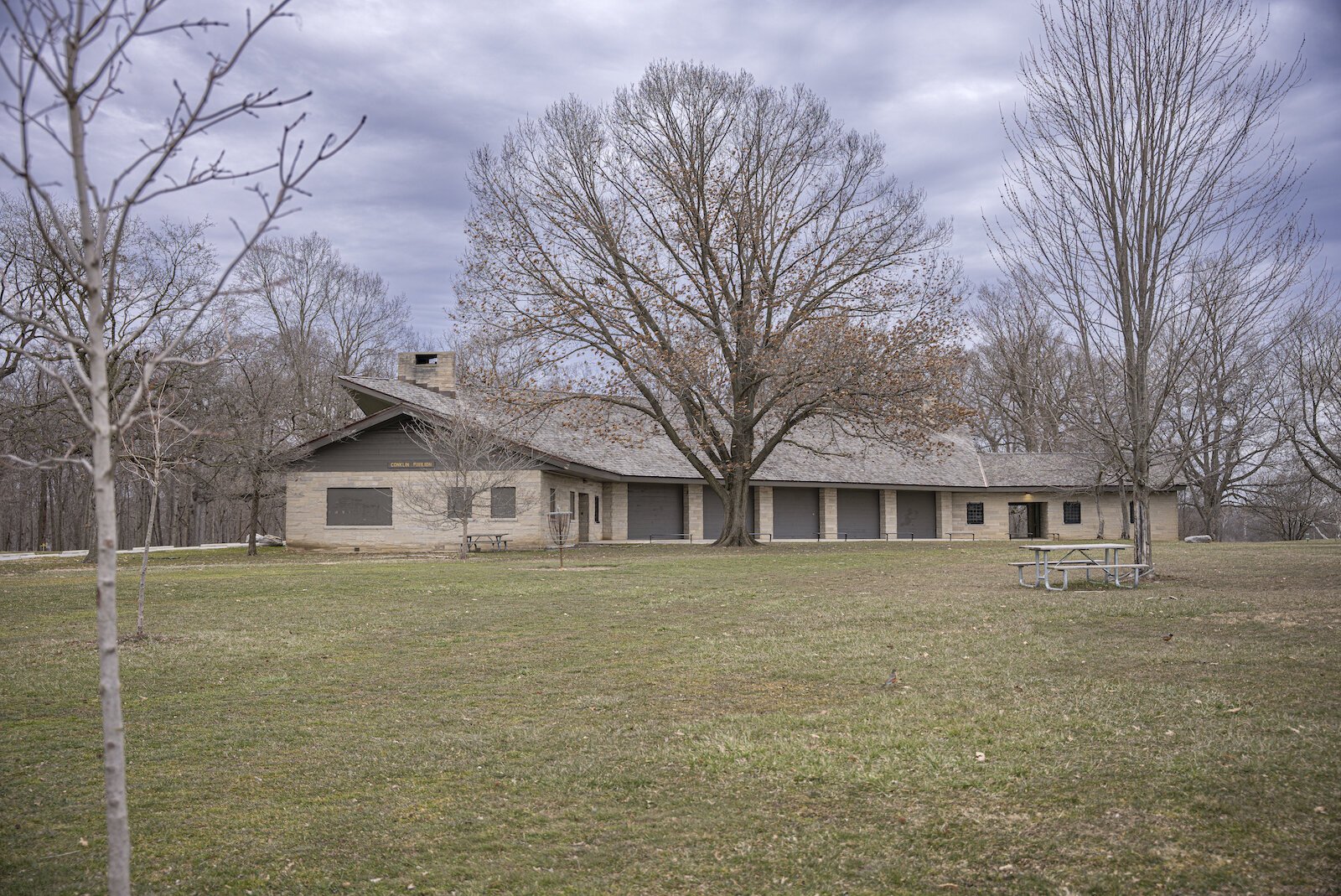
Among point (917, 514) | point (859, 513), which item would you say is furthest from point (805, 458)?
point (917, 514)

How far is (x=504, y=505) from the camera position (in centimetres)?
3256

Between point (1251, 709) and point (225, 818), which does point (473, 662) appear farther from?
point (1251, 709)

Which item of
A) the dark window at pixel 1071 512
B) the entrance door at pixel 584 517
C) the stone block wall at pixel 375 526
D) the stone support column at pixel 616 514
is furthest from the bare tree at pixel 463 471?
the dark window at pixel 1071 512


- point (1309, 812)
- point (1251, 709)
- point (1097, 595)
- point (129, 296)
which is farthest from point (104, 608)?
point (129, 296)

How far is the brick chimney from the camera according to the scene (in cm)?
→ 3794

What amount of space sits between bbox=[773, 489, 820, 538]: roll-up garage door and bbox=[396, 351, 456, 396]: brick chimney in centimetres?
1422

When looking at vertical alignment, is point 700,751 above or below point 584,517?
below

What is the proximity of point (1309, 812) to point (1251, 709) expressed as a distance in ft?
7.51

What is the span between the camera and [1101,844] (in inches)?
192

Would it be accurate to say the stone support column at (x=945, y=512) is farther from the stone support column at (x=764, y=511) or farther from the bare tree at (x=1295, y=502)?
the bare tree at (x=1295, y=502)

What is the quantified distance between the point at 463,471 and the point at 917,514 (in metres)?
25.8

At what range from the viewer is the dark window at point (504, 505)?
32500 mm

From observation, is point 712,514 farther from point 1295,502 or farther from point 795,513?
point 1295,502

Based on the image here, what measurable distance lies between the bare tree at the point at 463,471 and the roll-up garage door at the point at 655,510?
7838 mm
